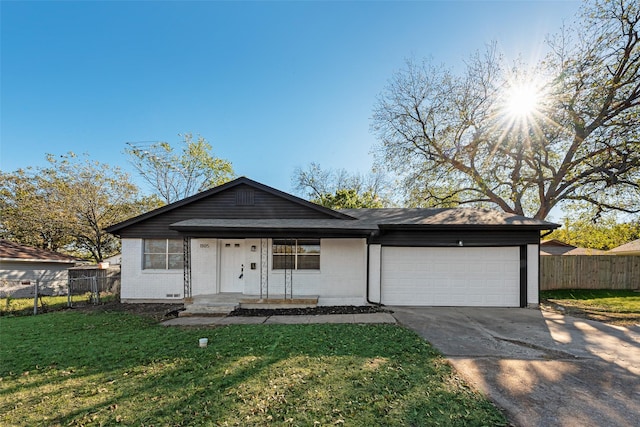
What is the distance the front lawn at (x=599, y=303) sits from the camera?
8.57 meters

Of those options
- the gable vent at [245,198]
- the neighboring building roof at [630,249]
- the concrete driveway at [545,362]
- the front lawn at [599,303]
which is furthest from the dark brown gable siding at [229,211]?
the neighboring building roof at [630,249]

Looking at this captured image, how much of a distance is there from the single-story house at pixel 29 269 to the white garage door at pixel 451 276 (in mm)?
16898

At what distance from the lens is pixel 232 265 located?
10.5 metres

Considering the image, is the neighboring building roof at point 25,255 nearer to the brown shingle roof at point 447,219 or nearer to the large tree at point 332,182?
the brown shingle roof at point 447,219

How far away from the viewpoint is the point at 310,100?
539 inches

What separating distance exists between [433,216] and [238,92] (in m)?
10.9

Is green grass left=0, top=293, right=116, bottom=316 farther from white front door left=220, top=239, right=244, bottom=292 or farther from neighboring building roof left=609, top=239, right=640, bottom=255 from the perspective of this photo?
neighboring building roof left=609, top=239, right=640, bottom=255

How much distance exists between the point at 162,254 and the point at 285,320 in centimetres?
603

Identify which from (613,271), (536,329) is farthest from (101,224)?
(613,271)

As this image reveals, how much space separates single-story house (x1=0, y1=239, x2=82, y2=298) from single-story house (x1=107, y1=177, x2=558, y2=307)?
28.2ft

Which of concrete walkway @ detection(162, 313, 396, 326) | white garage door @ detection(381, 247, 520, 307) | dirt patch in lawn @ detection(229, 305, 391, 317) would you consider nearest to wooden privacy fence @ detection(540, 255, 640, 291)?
white garage door @ detection(381, 247, 520, 307)

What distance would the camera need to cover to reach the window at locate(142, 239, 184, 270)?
1087 cm

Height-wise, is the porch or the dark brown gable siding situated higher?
the dark brown gable siding

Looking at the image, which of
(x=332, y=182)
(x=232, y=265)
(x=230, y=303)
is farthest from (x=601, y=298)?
(x=332, y=182)
